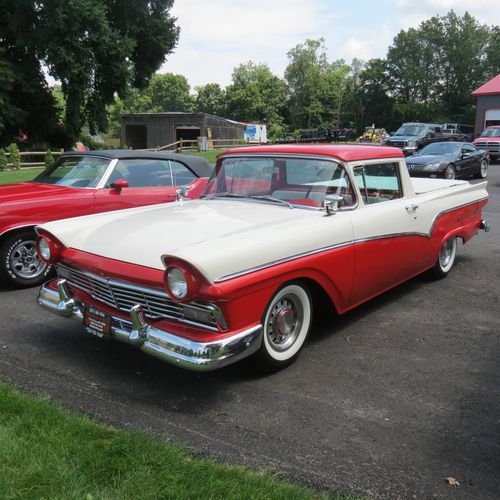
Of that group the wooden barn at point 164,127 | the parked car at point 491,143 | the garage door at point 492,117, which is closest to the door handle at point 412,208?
the parked car at point 491,143

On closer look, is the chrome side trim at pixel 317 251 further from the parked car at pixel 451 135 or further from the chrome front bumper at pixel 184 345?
the parked car at pixel 451 135

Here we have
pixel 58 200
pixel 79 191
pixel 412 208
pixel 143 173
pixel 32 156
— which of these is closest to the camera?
pixel 412 208

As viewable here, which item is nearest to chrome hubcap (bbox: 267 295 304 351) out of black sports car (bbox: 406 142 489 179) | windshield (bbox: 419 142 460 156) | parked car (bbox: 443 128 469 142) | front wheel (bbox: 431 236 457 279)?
front wheel (bbox: 431 236 457 279)

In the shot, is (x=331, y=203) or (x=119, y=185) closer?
(x=331, y=203)

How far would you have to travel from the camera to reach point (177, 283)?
3008 mm

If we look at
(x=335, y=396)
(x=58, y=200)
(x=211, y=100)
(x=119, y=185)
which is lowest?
(x=335, y=396)

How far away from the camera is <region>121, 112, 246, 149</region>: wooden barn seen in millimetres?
43000

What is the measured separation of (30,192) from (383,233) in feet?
13.5

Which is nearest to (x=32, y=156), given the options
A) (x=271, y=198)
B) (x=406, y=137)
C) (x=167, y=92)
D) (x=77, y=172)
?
(x=406, y=137)

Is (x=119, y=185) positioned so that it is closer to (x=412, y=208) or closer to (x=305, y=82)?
(x=412, y=208)

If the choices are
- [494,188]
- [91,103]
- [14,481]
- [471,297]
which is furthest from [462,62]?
[14,481]

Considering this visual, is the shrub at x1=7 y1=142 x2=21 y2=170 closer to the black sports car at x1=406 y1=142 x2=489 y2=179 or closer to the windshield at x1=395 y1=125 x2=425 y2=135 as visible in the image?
the black sports car at x1=406 y1=142 x2=489 y2=179

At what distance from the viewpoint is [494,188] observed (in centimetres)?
1520

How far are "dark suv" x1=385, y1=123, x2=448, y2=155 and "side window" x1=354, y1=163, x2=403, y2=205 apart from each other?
2212cm
